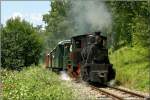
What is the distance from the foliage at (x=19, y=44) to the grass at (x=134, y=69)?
8210mm

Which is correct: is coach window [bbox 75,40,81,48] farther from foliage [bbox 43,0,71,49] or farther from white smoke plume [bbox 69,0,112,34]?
foliage [bbox 43,0,71,49]

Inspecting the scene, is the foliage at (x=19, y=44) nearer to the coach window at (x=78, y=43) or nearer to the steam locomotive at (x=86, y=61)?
the steam locomotive at (x=86, y=61)

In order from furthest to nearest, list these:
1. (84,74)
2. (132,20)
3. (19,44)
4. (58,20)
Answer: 1. (58,20)
2. (19,44)
3. (132,20)
4. (84,74)

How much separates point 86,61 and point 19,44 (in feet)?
41.8

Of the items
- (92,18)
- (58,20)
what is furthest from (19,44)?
(58,20)

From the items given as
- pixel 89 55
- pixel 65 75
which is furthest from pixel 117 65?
pixel 89 55

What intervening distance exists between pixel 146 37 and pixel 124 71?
3214mm

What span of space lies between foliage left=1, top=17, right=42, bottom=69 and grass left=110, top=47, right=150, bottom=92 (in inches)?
323

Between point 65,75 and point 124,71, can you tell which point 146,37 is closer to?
point 124,71

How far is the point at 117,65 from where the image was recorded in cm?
2977

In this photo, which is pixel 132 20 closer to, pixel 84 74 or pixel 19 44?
pixel 84 74

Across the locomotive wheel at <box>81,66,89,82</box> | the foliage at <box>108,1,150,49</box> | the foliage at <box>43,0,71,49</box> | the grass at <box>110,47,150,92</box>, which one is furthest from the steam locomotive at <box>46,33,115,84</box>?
the foliage at <box>43,0,71,49</box>

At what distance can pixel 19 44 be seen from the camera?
120 feet

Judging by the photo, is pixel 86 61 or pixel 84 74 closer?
pixel 84 74
